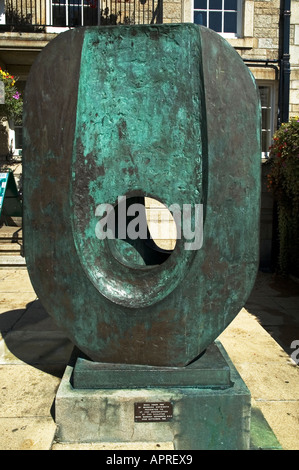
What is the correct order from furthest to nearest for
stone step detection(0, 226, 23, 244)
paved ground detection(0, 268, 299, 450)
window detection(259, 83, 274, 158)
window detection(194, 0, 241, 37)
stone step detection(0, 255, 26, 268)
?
window detection(259, 83, 274, 158) → window detection(194, 0, 241, 37) → stone step detection(0, 226, 23, 244) → stone step detection(0, 255, 26, 268) → paved ground detection(0, 268, 299, 450)

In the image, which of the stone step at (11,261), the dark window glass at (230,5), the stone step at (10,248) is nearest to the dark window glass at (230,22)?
the dark window glass at (230,5)

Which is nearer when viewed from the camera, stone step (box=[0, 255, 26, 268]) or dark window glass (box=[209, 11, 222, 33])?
stone step (box=[0, 255, 26, 268])

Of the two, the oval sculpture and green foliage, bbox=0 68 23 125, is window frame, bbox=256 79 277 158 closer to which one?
green foliage, bbox=0 68 23 125

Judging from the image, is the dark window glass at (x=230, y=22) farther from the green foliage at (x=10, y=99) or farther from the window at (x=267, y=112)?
the green foliage at (x=10, y=99)

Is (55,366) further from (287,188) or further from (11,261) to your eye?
(287,188)

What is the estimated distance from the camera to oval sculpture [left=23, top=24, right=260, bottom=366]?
7.72 ft

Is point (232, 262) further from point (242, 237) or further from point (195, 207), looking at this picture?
point (195, 207)

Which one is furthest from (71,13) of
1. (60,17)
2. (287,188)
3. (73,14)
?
(287,188)

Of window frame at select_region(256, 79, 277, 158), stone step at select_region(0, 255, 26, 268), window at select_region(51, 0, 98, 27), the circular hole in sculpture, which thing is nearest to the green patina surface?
the circular hole in sculpture

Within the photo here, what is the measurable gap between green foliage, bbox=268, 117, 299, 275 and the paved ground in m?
1.81

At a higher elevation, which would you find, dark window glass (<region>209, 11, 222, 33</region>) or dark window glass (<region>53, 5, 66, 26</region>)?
dark window glass (<region>53, 5, 66, 26</region>)

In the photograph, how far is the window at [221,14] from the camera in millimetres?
8812

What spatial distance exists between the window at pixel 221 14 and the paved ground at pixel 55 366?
20.0ft

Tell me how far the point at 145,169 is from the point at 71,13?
8.67 metres
